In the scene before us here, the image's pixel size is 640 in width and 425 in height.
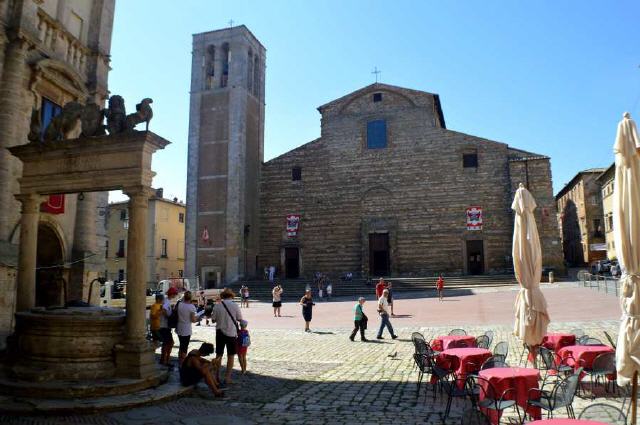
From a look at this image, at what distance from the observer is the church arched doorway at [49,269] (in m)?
11.6

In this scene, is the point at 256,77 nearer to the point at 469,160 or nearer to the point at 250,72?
the point at 250,72

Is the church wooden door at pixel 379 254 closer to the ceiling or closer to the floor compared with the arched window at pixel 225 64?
closer to the floor

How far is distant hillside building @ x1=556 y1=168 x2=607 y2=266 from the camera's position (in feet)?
161

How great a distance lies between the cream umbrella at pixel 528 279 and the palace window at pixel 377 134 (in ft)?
91.0

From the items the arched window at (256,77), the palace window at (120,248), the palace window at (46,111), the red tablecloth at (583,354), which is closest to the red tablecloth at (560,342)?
the red tablecloth at (583,354)

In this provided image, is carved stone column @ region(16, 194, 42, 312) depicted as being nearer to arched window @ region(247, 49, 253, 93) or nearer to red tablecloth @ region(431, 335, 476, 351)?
red tablecloth @ region(431, 335, 476, 351)

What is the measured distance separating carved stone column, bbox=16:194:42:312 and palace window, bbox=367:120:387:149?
3022cm

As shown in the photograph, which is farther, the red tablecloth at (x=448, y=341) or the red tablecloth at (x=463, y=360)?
the red tablecloth at (x=448, y=341)

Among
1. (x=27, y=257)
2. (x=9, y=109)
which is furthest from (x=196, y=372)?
(x=9, y=109)

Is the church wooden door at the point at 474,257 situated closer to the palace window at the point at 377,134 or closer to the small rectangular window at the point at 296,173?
the palace window at the point at 377,134

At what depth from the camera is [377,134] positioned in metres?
37.2

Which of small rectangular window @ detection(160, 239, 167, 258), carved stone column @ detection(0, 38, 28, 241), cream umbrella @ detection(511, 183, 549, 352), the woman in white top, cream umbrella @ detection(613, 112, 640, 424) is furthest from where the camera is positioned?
small rectangular window @ detection(160, 239, 167, 258)

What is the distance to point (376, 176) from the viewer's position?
36.5m

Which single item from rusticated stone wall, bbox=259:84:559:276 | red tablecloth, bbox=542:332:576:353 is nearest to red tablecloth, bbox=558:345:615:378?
red tablecloth, bbox=542:332:576:353
